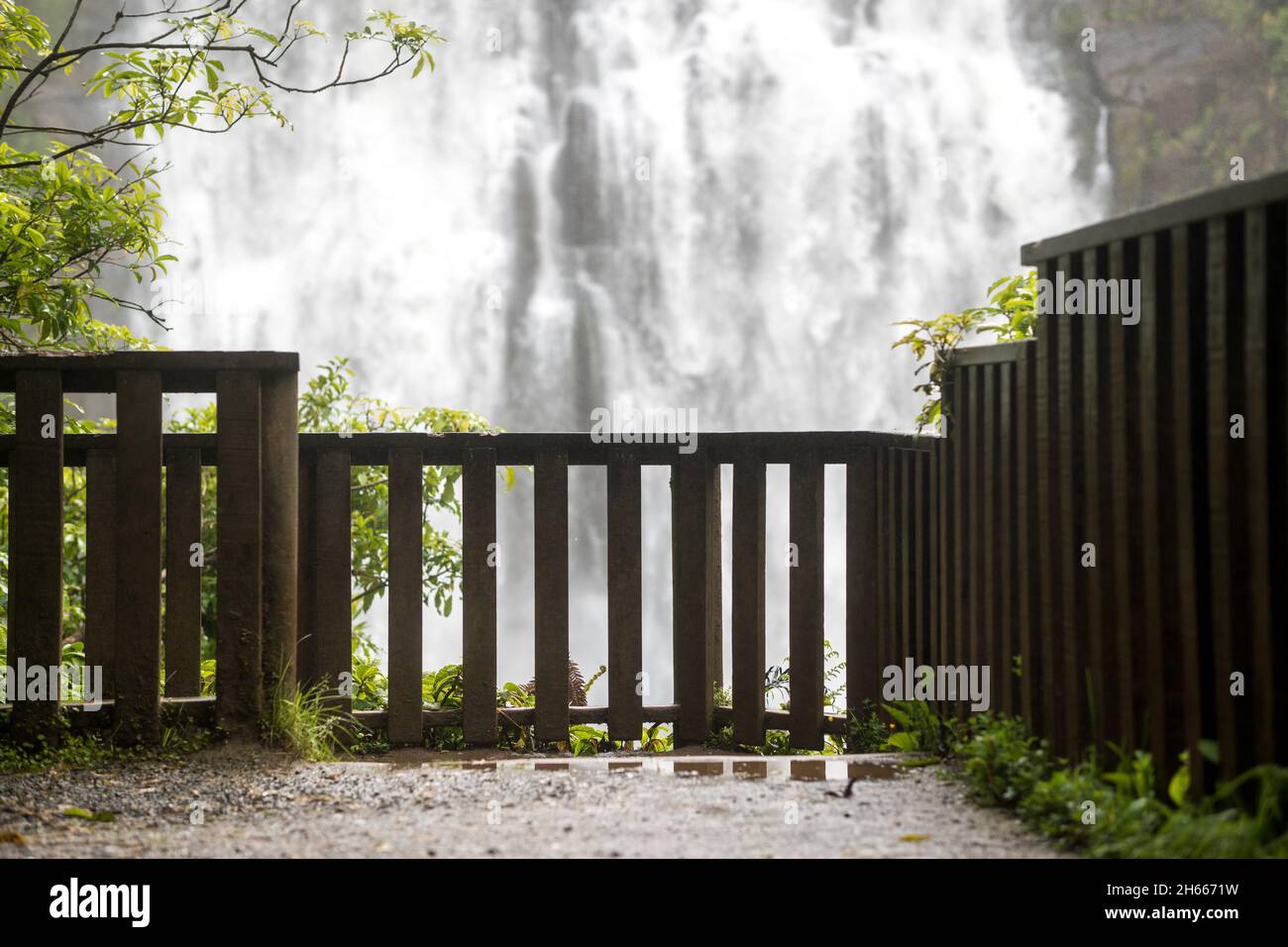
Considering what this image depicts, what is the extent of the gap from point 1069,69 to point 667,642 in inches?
599

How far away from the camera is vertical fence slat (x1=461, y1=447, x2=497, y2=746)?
201 inches

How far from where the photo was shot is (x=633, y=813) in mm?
3549

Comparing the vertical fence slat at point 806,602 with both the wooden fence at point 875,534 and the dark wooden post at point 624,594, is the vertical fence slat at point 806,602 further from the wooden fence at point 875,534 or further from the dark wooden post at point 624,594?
the dark wooden post at point 624,594

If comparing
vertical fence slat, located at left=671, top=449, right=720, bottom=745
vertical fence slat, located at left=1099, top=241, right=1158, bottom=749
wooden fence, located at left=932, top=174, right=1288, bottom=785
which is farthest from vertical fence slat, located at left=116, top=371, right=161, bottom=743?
vertical fence slat, located at left=1099, top=241, right=1158, bottom=749

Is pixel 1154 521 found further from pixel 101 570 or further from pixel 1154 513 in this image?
pixel 101 570

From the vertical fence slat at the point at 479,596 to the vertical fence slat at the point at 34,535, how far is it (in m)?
1.73

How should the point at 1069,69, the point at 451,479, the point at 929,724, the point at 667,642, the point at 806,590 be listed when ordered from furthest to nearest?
1. the point at 1069,69
2. the point at 667,642
3. the point at 451,479
4. the point at 806,590
5. the point at 929,724

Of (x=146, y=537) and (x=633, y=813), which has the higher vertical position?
(x=146, y=537)

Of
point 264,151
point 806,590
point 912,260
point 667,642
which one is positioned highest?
point 264,151

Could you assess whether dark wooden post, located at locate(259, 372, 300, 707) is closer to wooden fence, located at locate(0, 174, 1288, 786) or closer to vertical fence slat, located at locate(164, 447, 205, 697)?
wooden fence, located at locate(0, 174, 1288, 786)

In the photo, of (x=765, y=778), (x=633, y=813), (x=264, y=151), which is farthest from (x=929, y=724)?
(x=264, y=151)

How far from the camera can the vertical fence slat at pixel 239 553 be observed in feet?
15.0
